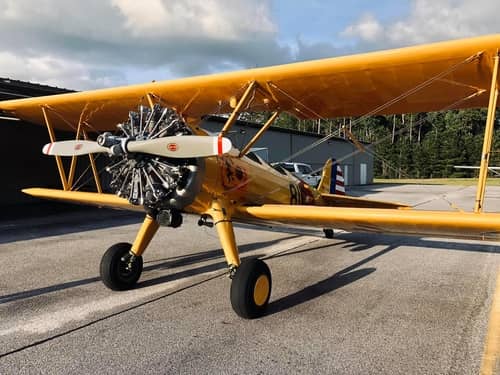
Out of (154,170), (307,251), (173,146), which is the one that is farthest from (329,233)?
(173,146)

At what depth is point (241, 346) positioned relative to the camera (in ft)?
11.4

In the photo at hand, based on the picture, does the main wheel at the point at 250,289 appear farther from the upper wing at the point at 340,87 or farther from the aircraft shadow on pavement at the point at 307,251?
the upper wing at the point at 340,87

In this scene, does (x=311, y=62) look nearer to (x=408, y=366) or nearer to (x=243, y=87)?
(x=243, y=87)

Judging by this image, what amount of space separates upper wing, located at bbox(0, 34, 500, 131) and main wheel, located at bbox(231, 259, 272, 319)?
2154 mm

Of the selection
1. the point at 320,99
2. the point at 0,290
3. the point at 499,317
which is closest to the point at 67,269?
the point at 0,290

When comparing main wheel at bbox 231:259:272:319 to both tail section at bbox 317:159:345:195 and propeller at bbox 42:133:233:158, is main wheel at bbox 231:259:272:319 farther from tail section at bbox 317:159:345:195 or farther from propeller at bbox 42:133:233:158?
tail section at bbox 317:159:345:195

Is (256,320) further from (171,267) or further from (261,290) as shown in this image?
(171,267)

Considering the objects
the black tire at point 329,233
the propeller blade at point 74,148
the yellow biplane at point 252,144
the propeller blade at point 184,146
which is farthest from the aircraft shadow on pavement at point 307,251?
the propeller blade at point 184,146

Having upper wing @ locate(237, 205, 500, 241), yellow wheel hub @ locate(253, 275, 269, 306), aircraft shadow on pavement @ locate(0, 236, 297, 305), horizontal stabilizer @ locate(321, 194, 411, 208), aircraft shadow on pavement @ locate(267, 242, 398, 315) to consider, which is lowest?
aircraft shadow on pavement @ locate(267, 242, 398, 315)

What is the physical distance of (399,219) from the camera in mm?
3941

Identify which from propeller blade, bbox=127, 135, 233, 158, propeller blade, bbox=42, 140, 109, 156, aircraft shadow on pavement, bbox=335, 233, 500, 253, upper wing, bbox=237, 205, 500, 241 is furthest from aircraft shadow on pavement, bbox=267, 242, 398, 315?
propeller blade, bbox=42, 140, 109, 156

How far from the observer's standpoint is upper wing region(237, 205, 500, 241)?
3660 millimetres

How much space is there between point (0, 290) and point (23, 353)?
2.11m

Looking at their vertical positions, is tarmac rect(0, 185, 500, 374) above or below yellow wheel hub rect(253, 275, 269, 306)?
below
